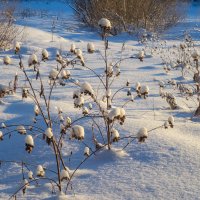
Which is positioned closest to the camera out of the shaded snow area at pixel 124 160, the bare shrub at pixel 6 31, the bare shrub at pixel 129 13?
the shaded snow area at pixel 124 160

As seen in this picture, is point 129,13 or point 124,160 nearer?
point 124,160

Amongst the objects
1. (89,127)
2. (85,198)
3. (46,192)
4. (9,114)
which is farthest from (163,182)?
(9,114)

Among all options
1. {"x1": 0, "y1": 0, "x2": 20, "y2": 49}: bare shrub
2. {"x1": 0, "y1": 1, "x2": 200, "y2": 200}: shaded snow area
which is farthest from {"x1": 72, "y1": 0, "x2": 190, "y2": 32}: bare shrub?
{"x1": 0, "y1": 1, "x2": 200, "y2": 200}: shaded snow area

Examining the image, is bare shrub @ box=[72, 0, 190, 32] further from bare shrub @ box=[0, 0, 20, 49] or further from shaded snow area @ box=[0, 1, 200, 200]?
shaded snow area @ box=[0, 1, 200, 200]

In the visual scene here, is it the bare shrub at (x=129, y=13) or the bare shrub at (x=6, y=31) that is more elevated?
the bare shrub at (x=129, y=13)

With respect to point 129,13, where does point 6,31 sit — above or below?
below

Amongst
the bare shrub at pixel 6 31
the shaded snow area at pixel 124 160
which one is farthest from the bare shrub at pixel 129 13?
the shaded snow area at pixel 124 160

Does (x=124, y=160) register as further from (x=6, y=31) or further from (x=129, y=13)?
(x=129, y=13)

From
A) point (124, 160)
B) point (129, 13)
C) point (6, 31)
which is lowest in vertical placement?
point (124, 160)

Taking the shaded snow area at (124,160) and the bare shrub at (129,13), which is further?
the bare shrub at (129,13)

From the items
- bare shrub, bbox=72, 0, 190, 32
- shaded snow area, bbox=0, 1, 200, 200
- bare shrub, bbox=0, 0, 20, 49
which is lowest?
shaded snow area, bbox=0, 1, 200, 200

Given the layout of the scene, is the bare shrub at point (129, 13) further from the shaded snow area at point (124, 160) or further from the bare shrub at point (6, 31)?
the shaded snow area at point (124, 160)

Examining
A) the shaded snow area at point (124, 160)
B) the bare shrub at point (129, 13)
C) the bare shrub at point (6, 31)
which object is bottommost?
the shaded snow area at point (124, 160)

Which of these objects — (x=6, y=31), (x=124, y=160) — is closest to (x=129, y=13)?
(x=6, y=31)
